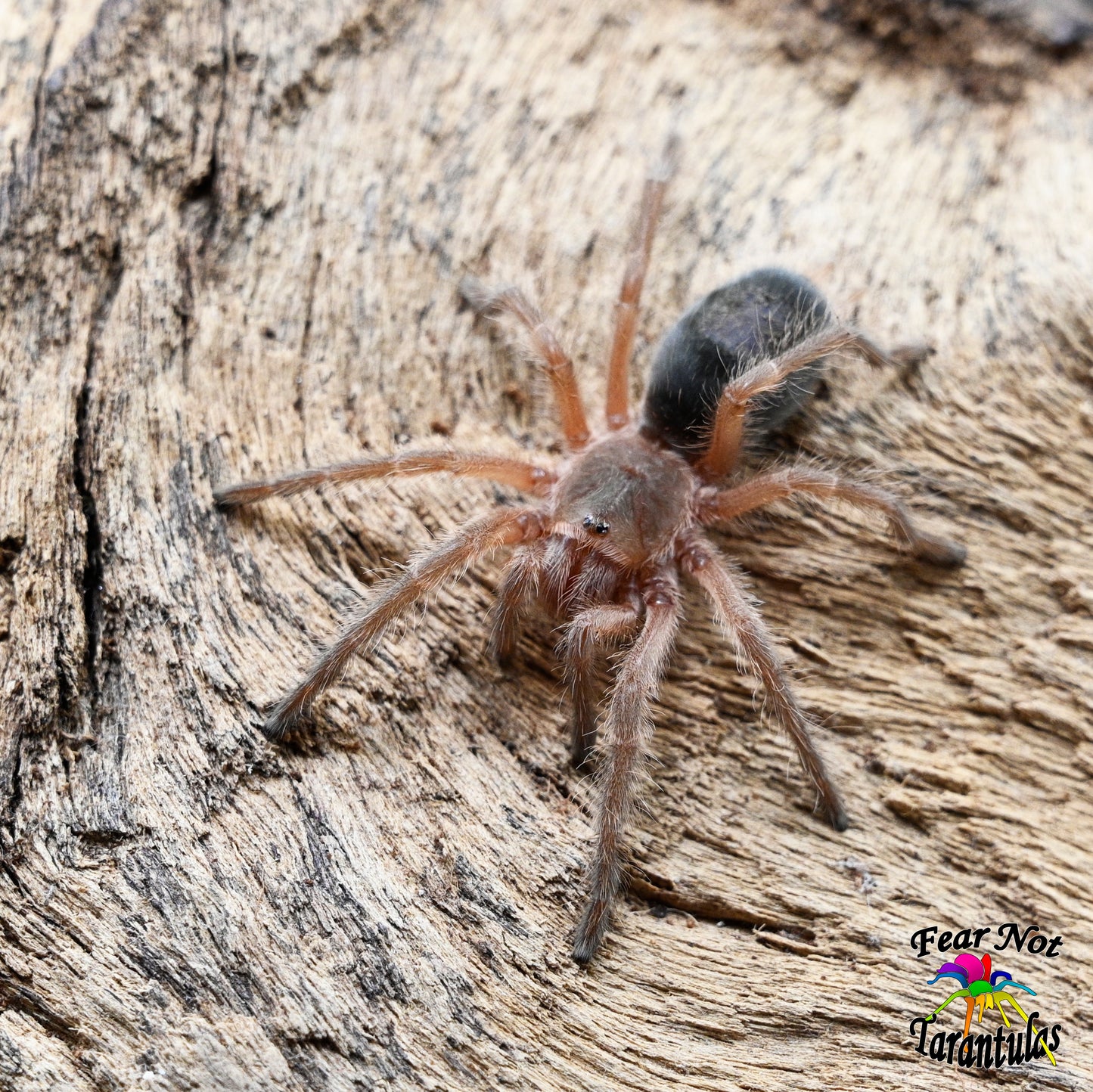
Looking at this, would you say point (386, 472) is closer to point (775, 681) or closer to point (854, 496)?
point (775, 681)

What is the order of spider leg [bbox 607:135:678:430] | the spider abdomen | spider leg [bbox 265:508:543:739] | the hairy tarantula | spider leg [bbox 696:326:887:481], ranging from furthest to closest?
spider leg [bbox 607:135:678:430], the spider abdomen, spider leg [bbox 696:326:887:481], the hairy tarantula, spider leg [bbox 265:508:543:739]

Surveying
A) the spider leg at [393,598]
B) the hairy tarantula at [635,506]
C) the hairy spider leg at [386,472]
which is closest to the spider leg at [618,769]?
the hairy tarantula at [635,506]

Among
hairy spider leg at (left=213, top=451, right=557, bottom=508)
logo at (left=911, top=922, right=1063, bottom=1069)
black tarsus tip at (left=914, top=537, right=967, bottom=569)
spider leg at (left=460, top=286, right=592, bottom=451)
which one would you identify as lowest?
logo at (left=911, top=922, right=1063, bottom=1069)

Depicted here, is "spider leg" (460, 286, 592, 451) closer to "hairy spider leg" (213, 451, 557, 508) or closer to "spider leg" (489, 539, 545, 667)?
"hairy spider leg" (213, 451, 557, 508)

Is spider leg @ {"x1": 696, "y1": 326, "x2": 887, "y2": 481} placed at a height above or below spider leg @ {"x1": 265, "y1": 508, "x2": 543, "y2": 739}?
above

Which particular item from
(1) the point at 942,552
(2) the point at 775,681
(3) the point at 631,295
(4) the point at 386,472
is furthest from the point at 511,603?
(1) the point at 942,552

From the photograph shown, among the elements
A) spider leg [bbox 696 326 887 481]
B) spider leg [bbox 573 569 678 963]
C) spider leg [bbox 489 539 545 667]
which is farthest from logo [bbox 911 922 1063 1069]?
spider leg [bbox 696 326 887 481]

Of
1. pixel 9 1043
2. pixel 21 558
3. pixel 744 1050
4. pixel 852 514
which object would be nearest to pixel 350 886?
pixel 9 1043

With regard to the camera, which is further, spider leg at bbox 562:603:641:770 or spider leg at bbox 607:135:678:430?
spider leg at bbox 607:135:678:430

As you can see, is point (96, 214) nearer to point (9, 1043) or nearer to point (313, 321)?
point (313, 321)
